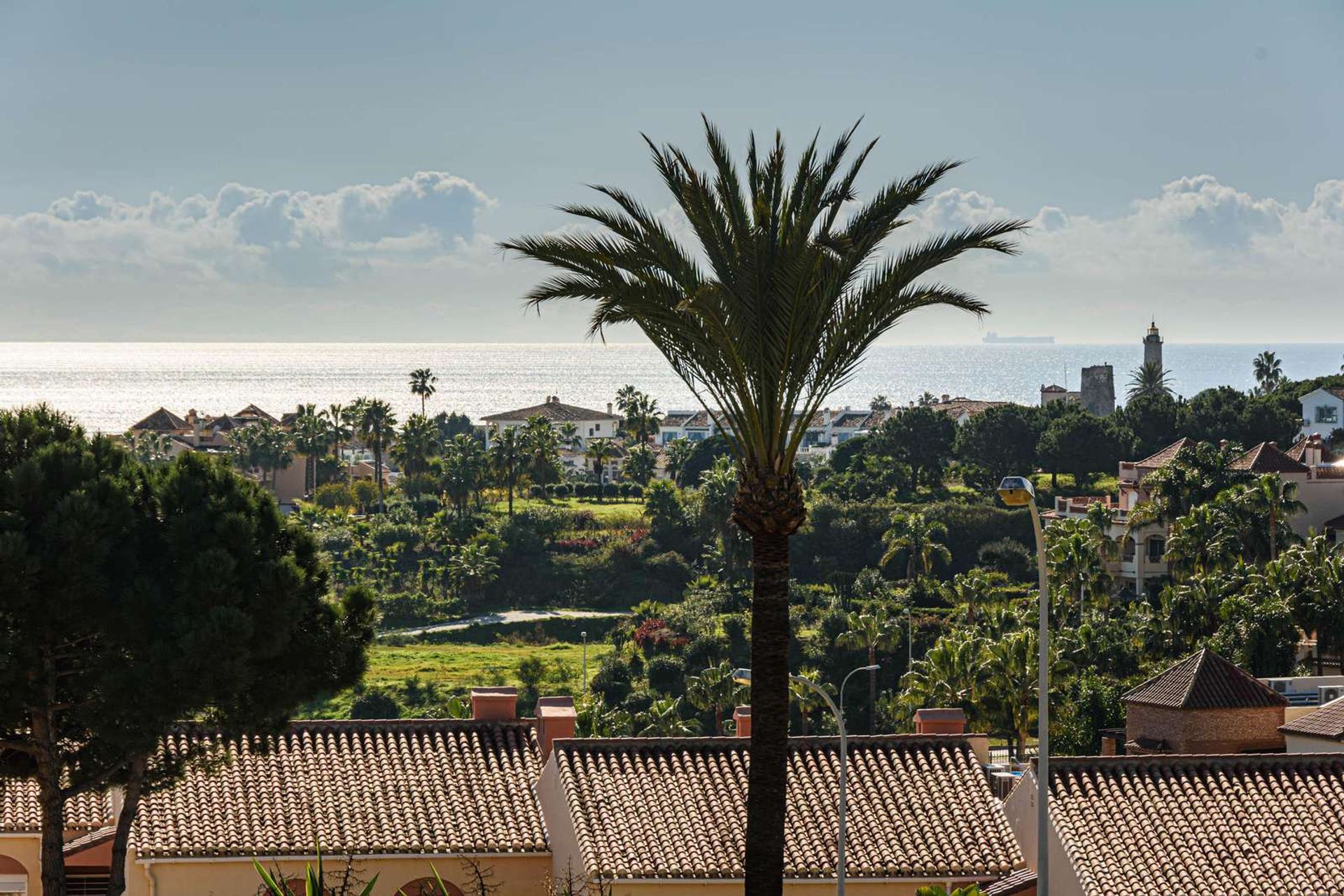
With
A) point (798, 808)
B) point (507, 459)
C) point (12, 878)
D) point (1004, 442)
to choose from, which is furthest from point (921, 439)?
point (12, 878)

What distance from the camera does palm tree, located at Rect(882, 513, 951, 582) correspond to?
9719 cm

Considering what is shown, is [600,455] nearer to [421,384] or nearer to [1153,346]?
[421,384]

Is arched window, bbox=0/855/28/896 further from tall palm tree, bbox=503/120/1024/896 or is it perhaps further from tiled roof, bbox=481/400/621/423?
tiled roof, bbox=481/400/621/423

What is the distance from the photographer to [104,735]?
2516cm

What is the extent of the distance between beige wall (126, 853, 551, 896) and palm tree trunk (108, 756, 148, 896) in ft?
5.28

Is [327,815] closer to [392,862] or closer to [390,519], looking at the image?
[392,862]

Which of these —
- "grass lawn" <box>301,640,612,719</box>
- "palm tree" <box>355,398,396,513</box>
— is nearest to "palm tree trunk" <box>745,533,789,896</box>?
"grass lawn" <box>301,640,612,719</box>

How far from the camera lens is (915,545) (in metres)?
97.8

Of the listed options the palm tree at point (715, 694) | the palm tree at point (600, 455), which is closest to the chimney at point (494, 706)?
the palm tree at point (715, 694)

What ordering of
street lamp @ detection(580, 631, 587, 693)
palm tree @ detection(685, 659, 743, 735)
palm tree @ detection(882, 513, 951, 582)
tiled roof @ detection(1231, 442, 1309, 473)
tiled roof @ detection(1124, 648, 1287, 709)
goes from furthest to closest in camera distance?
palm tree @ detection(882, 513, 951, 582)
tiled roof @ detection(1231, 442, 1309, 473)
street lamp @ detection(580, 631, 587, 693)
palm tree @ detection(685, 659, 743, 735)
tiled roof @ detection(1124, 648, 1287, 709)

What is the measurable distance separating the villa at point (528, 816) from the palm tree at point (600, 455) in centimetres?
10373

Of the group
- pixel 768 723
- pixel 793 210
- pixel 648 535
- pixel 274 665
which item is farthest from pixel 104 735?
pixel 648 535

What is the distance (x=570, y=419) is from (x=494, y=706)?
145 m

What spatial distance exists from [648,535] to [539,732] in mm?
81915
